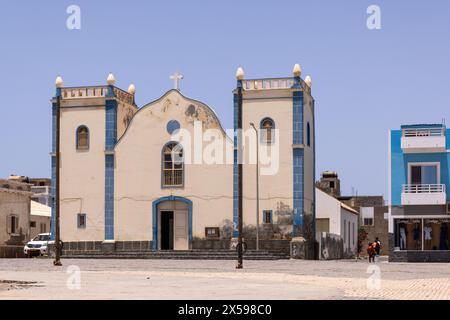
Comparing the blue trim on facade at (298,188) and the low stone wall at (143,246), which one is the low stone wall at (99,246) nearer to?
the low stone wall at (143,246)

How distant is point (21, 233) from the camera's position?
182 feet

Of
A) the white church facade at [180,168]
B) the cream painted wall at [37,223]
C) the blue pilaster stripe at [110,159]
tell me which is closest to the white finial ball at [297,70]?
the white church facade at [180,168]

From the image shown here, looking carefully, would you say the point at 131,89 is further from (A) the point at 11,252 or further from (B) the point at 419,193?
(B) the point at 419,193

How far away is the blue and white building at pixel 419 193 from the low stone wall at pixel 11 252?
23.0m

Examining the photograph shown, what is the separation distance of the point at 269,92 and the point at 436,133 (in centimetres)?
925

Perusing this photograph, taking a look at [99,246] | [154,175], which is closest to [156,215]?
A: [154,175]

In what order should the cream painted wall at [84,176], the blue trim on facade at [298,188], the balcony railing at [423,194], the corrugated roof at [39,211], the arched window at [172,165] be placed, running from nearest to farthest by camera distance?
the balcony railing at [423,194]
the blue trim on facade at [298,188]
the arched window at [172,165]
the cream painted wall at [84,176]
the corrugated roof at [39,211]

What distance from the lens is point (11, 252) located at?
52.7 m

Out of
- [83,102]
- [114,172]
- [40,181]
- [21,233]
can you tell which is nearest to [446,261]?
[114,172]

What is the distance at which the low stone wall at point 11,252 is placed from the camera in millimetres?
51675

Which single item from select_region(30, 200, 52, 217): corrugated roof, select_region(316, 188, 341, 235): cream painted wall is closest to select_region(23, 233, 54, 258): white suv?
select_region(30, 200, 52, 217): corrugated roof
